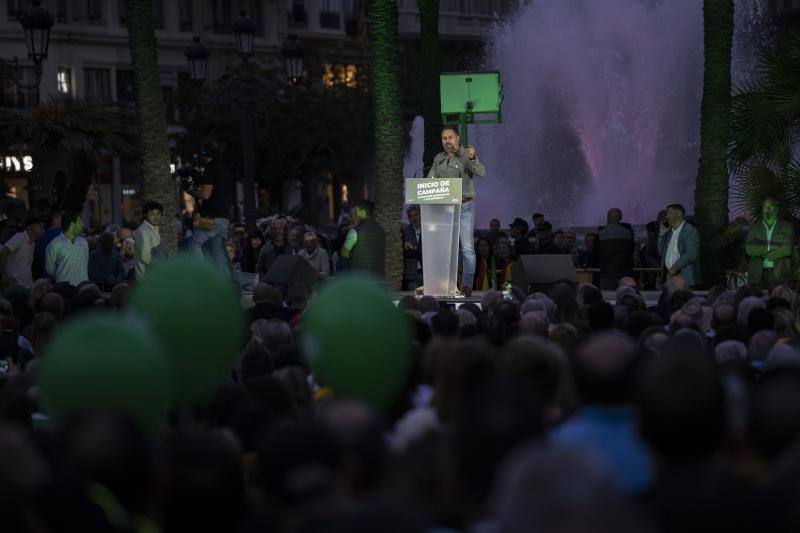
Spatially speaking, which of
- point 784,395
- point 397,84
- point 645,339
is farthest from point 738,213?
point 784,395

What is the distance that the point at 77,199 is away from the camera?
28531mm

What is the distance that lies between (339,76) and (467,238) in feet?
121

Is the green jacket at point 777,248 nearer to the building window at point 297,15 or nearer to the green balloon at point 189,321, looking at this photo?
the green balloon at point 189,321

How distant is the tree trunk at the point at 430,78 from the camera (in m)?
22.8

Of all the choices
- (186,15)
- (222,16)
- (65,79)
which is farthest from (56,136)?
(222,16)

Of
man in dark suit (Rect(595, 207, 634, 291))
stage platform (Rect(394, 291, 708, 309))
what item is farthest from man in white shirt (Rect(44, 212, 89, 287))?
man in dark suit (Rect(595, 207, 634, 291))

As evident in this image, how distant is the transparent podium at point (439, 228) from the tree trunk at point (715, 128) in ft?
12.5

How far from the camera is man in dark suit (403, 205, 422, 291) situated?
61.6 ft

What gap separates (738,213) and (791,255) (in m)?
11.4

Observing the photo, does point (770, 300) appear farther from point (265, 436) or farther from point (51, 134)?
point (51, 134)

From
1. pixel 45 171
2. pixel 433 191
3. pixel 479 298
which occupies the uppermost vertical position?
pixel 45 171

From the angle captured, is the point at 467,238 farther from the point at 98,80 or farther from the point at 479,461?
the point at 98,80

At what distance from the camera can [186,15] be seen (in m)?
53.8

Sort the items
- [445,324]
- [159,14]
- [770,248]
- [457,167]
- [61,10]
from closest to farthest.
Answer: [445,324] < [770,248] < [457,167] < [61,10] < [159,14]
